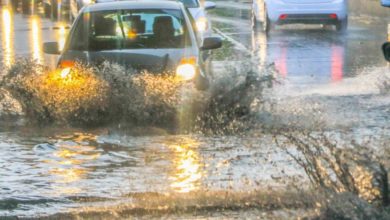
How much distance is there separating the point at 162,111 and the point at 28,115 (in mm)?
1685

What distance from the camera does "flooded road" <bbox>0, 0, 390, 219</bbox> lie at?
6.91 meters

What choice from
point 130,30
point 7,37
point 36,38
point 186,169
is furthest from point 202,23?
point 186,169

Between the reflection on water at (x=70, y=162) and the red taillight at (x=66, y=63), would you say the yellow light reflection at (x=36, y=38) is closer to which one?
the red taillight at (x=66, y=63)

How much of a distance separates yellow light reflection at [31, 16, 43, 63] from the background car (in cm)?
528

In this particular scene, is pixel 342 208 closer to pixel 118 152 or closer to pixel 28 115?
pixel 118 152

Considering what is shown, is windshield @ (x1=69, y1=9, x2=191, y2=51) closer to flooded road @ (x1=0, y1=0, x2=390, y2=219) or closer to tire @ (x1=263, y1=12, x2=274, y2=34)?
flooded road @ (x1=0, y1=0, x2=390, y2=219)

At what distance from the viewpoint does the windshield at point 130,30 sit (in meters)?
11.2

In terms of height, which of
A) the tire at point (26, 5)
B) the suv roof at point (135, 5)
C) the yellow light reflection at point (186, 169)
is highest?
the suv roof at point (135, 5)

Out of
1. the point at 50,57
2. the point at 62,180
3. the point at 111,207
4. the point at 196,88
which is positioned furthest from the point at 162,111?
the point at 50,57

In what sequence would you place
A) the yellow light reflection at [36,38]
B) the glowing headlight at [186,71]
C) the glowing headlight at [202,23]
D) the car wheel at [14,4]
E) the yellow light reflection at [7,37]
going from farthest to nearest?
1. the car wheel at [14,4]
2. the yellow light reflection at [36,38]
3. the yellow light reflection at [7,37]
4. the glowing headlight at [202,23]
5. the glowing headlight at [186,71]

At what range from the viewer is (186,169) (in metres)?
8.35

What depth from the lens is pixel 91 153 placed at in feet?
30.3

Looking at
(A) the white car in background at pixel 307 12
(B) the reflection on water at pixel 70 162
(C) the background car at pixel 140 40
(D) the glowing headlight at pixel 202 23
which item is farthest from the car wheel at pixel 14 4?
(B) the reflection on water at pixel 70 162

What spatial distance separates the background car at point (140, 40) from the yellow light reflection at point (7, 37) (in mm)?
5543
